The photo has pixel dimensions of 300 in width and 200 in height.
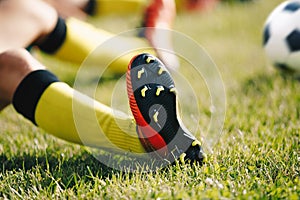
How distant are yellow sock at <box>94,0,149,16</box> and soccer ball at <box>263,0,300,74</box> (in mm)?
1010

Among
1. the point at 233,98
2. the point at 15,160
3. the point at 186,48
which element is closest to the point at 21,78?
the point at 15,160

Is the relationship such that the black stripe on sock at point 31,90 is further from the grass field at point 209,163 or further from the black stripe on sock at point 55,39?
the black stripe on sock at point 55,39

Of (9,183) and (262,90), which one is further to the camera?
(262,90)

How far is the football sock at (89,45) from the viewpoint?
2.06m

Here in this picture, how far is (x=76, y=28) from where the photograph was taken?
7.13ft

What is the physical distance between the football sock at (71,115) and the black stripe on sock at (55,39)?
0.41 metres

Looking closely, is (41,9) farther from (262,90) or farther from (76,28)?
(262,90)

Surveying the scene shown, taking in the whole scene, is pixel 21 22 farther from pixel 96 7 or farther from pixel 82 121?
pixel 96 7

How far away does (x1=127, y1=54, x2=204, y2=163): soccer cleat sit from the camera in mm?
1388

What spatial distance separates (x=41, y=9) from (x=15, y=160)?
56cm

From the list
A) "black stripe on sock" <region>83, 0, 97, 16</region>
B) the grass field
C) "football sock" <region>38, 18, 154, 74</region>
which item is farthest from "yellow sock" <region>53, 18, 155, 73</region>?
"black stripe on sock" <region>83, 0, 97, 16</region>

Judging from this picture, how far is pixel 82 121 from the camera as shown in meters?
1.54

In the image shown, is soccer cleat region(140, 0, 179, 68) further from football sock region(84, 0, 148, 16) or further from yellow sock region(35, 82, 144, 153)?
yellow sock region(35, 82, 144, 153)

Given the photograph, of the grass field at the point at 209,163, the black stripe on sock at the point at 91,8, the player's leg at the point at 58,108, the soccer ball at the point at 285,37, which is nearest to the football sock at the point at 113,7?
the black stripe on sock at the point at 91,8
